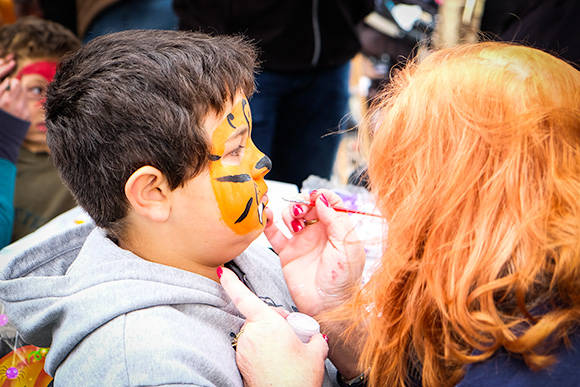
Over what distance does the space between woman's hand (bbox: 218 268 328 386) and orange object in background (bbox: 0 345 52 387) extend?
0.39 metres

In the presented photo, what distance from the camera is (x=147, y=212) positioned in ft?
2.74

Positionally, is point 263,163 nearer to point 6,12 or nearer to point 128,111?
point 128,111

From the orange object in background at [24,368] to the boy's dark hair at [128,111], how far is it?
1.01ft

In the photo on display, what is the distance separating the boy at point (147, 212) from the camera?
0.76m


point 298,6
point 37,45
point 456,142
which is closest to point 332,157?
point 298,6

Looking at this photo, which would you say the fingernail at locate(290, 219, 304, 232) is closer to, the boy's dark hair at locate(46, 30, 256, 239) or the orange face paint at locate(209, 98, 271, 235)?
the orange face paint at locate(209, 98, 271, 235)

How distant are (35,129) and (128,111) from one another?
1097mm

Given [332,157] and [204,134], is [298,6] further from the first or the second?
[204,134]

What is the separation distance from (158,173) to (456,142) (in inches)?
18.2

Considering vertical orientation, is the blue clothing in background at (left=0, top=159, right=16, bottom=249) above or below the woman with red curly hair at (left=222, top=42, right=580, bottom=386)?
below

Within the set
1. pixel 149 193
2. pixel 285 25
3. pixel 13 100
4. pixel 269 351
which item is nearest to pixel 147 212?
pixel 149 193

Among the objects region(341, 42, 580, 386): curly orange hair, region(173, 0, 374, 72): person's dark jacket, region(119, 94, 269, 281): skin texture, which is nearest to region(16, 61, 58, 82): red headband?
region(173, 0, 374, 72): person's dark jacket

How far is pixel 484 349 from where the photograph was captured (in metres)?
0.68

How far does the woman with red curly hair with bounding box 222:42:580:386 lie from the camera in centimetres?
66
